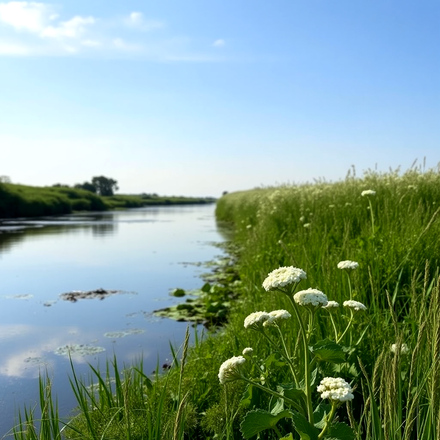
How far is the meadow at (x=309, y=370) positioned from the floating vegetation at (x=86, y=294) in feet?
10.9

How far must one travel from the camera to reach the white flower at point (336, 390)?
1800 mm

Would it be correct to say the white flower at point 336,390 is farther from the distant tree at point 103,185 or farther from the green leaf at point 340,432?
the distant tree at point 103,185

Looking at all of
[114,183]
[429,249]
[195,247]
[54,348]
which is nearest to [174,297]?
[54,348]

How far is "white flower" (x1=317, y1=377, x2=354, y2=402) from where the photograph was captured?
1800 mm

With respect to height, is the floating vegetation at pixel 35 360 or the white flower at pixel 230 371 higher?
the white flower at pixel 230 371

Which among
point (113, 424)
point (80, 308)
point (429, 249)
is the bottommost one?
point (80, 308)

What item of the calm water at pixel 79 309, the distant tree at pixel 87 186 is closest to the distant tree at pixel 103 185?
the distant tree at pixel 87 186

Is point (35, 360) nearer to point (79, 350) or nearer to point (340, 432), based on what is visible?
point (79, 350)

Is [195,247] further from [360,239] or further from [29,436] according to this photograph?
[29,436]

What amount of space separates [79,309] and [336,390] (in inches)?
275

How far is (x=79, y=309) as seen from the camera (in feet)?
27.0

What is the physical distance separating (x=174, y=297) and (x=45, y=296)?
7.96 ft

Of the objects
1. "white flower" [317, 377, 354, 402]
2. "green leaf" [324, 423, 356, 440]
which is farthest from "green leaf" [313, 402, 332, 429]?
"white flower" [317, 377, 354, 402]

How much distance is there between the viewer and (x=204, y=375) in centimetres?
359
